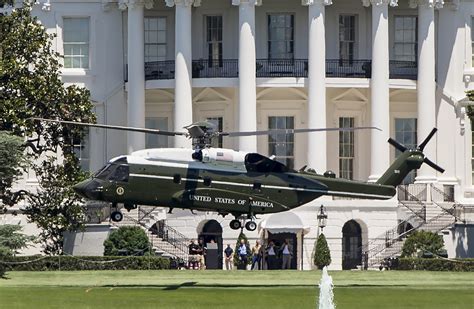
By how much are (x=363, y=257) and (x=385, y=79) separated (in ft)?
29.0

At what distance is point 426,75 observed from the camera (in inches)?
4161

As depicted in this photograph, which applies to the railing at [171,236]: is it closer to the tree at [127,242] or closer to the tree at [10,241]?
the tree at [127,242]

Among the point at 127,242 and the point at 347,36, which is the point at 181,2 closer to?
the point at 347,36

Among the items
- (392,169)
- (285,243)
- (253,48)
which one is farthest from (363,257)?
(392,169)

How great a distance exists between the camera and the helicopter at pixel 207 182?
78000mm

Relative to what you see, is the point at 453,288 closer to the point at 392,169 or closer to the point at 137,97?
the point at 392,169

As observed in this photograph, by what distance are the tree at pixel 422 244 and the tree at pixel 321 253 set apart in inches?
136

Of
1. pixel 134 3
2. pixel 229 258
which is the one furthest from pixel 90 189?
pixel 134 3

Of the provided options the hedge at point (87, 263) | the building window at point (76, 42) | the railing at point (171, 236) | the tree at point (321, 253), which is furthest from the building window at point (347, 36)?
the hedge at point (87, 263)

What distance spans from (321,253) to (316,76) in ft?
30.2

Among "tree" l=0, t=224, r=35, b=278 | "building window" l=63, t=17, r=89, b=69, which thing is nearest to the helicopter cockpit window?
"tree" l=0, t=224, r=35, b=278

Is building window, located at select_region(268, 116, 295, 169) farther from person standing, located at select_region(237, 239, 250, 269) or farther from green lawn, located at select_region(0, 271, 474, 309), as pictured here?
green lawn, located at select_region(0, 271, 474, 309)

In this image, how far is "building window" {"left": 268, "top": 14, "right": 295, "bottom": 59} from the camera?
107375 mm

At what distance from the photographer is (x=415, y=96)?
10825 cm
